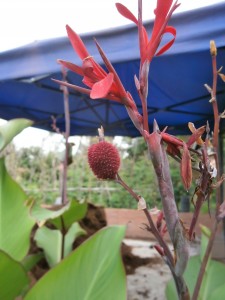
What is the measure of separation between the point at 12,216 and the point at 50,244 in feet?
1.86

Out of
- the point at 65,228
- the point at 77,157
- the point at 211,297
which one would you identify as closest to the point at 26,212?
the point at 65,228

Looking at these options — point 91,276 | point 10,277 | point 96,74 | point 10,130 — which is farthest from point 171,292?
point 96,74

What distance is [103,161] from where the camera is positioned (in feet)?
1.35

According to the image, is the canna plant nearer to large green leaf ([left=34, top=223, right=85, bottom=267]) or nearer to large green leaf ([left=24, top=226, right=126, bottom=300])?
large green leaf ([left=24, top=226, right=126, bottom=300])

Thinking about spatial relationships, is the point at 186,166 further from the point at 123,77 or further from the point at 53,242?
the point at 123,77

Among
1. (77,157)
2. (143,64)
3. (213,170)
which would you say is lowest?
(77,157)

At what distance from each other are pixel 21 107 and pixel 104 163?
2.85 meters

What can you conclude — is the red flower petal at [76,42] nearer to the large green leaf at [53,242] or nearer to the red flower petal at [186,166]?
the red flower petal at [186,166]

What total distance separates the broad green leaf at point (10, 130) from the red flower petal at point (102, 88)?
585 millimetres

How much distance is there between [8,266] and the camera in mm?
725

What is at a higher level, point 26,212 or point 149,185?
point 26,212

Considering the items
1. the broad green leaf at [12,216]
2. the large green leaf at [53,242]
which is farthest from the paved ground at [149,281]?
the broad green leaf at [12,216]

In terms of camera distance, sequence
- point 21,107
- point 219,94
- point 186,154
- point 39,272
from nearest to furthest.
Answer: point 186,154 → point 39,272 → point 219,94 → point 21,107

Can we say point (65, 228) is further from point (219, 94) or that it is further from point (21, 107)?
point (21, 107)
